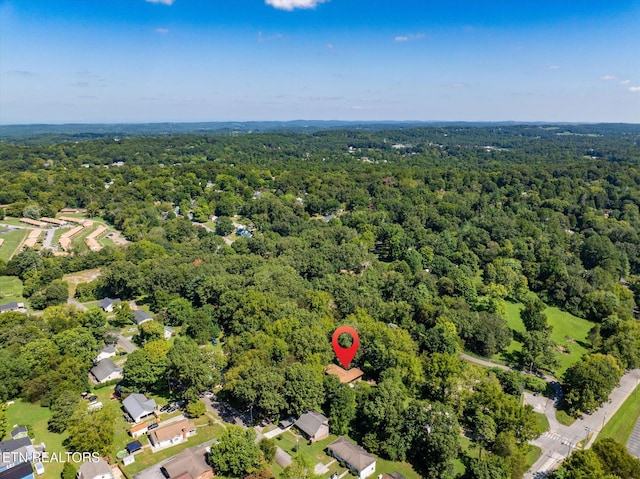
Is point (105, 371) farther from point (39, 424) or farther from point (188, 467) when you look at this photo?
point (188, 467)

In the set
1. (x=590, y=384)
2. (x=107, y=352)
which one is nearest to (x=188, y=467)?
(x=107, y=352)

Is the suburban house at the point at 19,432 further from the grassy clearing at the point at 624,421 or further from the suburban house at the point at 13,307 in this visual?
the grassy clearing at the point at 624,421

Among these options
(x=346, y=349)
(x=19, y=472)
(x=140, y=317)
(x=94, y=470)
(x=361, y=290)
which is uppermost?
(x=361, y=290)

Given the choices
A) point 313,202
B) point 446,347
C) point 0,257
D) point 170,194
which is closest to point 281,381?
point 446,347

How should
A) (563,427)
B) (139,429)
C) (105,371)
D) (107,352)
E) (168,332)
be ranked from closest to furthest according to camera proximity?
(139,429) → (563,427) → (105,371) → (107,352) → (168,332)

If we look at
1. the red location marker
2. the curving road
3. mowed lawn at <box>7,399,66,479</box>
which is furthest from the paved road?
mowed lawn at <box>7,399,66,479</box>

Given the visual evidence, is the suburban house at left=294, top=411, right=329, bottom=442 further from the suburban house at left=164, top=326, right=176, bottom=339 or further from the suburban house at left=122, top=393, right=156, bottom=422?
the suburban house at left=164, top=326, right=176, bottom=339

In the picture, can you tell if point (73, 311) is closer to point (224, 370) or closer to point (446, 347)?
point (224, 370)
